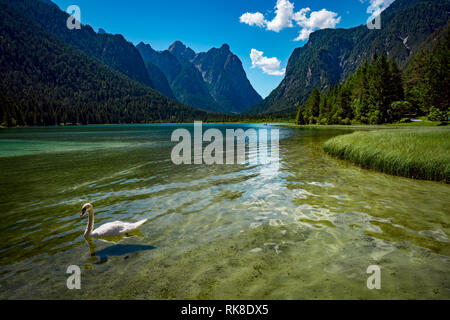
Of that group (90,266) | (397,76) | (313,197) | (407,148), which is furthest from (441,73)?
(90,266)

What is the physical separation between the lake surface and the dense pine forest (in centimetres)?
7221

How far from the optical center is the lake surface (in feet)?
15.8

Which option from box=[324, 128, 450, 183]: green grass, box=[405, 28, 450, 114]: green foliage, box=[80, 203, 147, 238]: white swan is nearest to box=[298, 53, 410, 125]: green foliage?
box=[405, 28, 450, 114]: green foliage

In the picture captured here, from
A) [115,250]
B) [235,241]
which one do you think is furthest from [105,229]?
[235,241]

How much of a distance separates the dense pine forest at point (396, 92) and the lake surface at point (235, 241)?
237 feet

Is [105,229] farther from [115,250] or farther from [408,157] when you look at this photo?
[408,157]

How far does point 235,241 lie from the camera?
689cm

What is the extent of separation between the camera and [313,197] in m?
10.8

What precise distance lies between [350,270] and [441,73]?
88.7 metres

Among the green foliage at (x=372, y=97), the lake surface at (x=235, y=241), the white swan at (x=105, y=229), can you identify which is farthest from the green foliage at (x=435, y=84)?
the white swan at (x=105, y=229)

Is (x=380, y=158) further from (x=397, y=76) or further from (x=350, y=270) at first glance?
(x=397, y=76)

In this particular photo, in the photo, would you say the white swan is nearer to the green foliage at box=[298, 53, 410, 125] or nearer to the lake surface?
the lake surface

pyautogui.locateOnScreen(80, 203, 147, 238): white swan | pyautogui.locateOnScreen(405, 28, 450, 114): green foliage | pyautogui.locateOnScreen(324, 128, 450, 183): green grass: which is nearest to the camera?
pyautogui.locateOnScreen(80, 203, 147, 238): white swan
